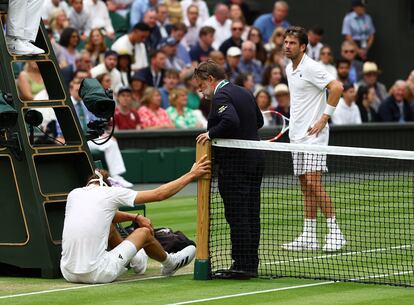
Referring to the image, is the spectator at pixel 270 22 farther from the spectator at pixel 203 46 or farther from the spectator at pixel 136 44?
the spectator at pixel 136 44

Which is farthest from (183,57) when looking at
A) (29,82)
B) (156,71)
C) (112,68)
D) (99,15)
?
(29,82)

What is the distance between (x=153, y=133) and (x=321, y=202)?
9.14 m

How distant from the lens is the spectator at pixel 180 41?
2512 cm

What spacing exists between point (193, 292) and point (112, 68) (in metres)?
12.3

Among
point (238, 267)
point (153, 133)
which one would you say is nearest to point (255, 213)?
point (238, 267)

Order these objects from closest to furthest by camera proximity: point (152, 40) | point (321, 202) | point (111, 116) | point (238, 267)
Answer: point (238, 267) < point (111, 116) < point (321, 202) < point (152, 40)

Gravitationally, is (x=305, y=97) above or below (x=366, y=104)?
above

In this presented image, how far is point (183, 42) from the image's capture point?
83.4 feet

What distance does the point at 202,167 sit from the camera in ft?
36.6

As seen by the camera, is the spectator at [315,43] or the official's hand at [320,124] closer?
the official's hand at [320,124]

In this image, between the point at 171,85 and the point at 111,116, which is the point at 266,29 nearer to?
the point at 171,85

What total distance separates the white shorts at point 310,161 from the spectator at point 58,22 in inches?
411

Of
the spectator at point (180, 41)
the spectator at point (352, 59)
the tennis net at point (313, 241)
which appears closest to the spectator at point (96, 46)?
the spectator at point (180, 41)

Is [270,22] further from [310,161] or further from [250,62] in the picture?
[310,161]
